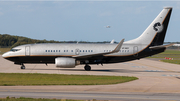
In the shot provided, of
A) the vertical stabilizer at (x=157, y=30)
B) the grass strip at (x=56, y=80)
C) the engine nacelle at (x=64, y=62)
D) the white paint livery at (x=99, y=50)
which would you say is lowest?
the grass strip at (x=56, y=80)

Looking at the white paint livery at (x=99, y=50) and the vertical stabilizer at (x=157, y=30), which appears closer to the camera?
the white paint livery at (x=99, y=50)

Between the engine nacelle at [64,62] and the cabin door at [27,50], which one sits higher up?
the cabin door at [27,50]

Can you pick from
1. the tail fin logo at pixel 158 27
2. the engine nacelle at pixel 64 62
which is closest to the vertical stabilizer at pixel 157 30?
the tail fin logo at pixel 158 27

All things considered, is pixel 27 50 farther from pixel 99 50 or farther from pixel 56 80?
pixel 56 80

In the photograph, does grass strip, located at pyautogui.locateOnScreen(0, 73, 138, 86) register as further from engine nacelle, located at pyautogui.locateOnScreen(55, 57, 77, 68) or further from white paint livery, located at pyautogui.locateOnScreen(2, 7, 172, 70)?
white paint livery, located at pyautogui.locateOnScreen(2, 7, 172, 70)

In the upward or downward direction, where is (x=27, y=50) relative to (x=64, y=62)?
upward

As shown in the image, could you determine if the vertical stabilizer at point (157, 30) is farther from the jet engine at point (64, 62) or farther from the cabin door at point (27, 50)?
the cabin door at point (27, 50)

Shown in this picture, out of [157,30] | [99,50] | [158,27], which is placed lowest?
[99,50]

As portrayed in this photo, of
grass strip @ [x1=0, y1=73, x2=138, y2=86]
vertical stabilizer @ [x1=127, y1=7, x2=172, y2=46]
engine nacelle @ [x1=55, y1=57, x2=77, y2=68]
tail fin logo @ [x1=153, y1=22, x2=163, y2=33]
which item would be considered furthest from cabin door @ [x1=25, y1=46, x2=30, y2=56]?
tail fin logo @ [x1=153, y1=22, x2=163, y2=33]

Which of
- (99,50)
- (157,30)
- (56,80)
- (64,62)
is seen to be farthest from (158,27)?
(56,80)

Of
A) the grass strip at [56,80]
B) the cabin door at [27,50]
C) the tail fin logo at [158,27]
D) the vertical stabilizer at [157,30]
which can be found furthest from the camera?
the tail fin logo at [158,27]

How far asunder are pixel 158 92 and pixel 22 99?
10868 millimetres

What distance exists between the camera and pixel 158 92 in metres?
21.5

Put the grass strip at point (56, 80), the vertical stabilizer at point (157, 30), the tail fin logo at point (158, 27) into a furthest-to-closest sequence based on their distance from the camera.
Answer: the tail fin logo at point (158, 27), the vertical stabilizer at point (157, 30), the grass strip at point (56, 80)
